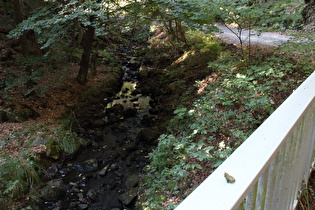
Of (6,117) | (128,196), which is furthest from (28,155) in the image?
(128,196)

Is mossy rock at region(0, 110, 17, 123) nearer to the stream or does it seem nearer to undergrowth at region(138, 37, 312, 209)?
the stream

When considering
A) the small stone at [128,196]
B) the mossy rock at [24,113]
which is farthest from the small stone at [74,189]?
the mossy rock at [24,113]

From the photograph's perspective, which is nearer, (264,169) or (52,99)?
(264,169)

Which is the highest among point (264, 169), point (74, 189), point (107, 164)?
point (264, 169)

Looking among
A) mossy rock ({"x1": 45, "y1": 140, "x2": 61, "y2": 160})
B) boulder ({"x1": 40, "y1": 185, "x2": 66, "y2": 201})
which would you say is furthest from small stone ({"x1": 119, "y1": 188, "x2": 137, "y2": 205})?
mossy rock ({"x1": 45, "y1": 140, "x2": 61, "y2": 160})

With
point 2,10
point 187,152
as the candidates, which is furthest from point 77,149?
point 2,10

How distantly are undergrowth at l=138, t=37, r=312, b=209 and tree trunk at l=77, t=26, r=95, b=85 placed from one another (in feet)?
19.0

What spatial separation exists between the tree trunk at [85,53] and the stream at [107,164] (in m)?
1.84

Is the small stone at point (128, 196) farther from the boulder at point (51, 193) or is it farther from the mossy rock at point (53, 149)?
the mossy rock at point (53, 149)

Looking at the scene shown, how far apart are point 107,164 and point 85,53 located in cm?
590

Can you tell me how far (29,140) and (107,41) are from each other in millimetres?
13301

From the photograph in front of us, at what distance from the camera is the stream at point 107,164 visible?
5.45m

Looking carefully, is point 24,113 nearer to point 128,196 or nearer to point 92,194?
point 92,194

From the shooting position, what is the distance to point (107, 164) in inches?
268
